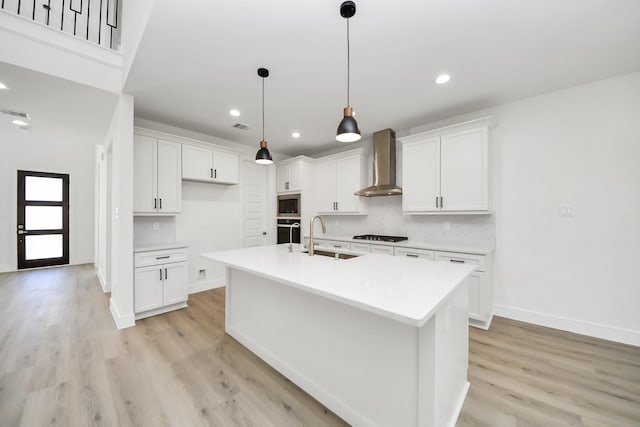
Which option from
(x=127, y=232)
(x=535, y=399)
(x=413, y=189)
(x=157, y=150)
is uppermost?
(x=157, y=150)

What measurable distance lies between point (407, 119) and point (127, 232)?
3895 millimetres

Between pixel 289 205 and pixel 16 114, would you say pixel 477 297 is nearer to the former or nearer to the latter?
pixel 289 205

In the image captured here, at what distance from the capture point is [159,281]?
316 cm

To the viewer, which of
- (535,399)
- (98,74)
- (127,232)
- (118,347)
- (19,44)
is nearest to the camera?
(535,399)

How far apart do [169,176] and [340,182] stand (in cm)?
270

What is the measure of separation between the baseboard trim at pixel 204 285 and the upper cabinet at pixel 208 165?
1723 millimetres

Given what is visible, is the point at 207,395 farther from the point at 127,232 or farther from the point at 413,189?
the point at 413,189

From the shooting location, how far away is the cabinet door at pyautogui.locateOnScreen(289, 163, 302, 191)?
4702 millimetres

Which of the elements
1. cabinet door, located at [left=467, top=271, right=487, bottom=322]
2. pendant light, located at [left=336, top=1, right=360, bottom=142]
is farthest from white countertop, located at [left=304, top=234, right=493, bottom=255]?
pendant light, located at [left=336, top=1, right=360, bottom=142]

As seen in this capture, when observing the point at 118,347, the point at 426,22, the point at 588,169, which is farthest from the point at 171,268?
the point at 588,169

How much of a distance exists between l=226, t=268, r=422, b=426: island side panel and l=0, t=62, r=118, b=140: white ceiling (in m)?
2.78

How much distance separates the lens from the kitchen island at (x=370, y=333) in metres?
1.21

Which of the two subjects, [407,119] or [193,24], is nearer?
[193,24]

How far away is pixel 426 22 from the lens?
1.75 metres
